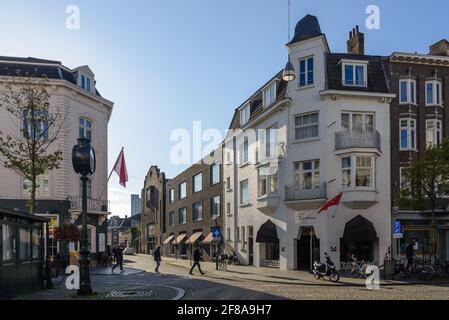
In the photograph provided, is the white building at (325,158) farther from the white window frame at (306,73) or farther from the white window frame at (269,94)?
the white window frame at (269,94)

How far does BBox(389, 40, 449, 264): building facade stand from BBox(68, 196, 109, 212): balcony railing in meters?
20.6

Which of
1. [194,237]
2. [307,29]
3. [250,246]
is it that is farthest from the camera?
[194,237]

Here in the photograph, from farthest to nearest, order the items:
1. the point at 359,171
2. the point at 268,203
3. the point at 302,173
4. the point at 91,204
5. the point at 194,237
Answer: the point at 194,237
the point at 91,204
the point at 268,203
the point at 302,173
the point at 359,171

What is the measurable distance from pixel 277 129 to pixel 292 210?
5.61m

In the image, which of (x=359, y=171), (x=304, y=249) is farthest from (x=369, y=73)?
(x=304, y=249)

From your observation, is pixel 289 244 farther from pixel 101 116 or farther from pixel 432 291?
pixel 101 116

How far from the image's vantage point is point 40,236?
18000 millimetres

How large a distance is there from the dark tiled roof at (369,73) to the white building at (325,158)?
0.06 m

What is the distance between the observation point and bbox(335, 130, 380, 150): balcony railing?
96.6 feet

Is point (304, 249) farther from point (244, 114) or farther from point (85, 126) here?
point (85, 126)

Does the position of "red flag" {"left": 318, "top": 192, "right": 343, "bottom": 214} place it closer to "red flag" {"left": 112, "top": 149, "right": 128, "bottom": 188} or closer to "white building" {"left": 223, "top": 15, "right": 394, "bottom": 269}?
"white building" {"left": 223, "top": 15, "right": 394, "bottom": 269}

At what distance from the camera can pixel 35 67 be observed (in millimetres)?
34594

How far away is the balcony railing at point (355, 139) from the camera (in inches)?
1159

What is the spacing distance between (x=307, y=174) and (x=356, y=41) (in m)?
10.8
